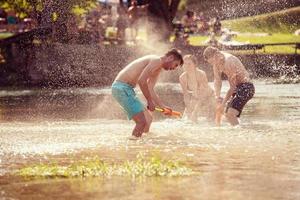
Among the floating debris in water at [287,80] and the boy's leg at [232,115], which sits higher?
the boy's leg at [232,115]

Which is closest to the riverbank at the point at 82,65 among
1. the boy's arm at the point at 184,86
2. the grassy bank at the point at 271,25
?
the grassy bank at the point at 271,25

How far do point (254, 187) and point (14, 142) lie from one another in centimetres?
579

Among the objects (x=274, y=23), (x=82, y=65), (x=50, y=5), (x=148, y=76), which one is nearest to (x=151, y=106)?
(x=148, y=76)

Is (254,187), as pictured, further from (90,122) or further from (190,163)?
(90,122)

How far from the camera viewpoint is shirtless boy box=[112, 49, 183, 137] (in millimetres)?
12445

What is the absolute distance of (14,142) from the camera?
13086 mm

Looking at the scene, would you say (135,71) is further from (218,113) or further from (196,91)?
(196,91)

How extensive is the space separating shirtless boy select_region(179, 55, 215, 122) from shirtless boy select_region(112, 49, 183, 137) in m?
3.05

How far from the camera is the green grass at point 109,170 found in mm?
9477

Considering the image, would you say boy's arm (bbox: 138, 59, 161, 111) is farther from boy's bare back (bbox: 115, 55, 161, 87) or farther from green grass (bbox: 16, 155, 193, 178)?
green grass (bbox: 16, 155, 193, 178)

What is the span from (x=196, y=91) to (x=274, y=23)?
3097cm

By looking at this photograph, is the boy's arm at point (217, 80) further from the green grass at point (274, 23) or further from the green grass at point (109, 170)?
the green grass at point (274, 23)

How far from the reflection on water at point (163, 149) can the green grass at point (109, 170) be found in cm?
25

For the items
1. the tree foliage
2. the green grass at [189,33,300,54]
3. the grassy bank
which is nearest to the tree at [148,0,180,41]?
the green grass at [189,33,300,54]
